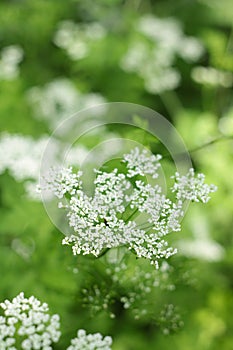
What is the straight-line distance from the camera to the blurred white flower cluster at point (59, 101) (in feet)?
13.9

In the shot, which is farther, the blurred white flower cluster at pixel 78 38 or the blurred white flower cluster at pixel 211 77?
the blurred white flower cluster at pixel 78 38

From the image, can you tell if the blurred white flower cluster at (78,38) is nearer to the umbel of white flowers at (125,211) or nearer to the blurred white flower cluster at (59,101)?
the blurred white flower cluster at (59,101)

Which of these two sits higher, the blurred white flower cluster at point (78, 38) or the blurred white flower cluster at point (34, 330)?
the blurred white flower cluster at point (78, 38)

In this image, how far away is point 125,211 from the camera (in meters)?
1.71

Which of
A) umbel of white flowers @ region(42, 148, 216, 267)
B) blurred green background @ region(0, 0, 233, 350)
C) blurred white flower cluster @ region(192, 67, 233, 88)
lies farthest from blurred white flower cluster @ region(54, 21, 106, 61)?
umbel of white flowers @ region(42, 148, 216, 267)

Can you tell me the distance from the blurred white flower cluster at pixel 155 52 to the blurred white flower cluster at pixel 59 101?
547mm

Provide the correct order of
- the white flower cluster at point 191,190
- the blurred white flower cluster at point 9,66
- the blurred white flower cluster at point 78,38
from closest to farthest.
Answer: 1. the white flower cluster at point 191,190
2. the blurred white flower cluster at point 9,66
3. the blurred white flower cluster at point 78,38

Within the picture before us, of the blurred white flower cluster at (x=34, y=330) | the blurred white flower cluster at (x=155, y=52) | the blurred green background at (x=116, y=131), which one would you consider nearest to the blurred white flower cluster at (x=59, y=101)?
the blurred green background at (x=116, y=131)

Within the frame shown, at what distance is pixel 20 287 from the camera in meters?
2.55

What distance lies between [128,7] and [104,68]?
3.62 feet

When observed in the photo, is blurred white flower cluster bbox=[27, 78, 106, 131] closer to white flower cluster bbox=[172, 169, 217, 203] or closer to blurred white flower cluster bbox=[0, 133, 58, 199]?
blurred white flower cluster bbox=[0, 133, 58, 199]

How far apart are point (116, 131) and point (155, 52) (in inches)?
48.2

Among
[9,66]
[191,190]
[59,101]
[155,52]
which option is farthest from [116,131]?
[191,190]

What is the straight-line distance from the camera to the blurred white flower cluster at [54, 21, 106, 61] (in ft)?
15.0
